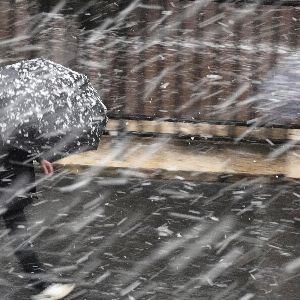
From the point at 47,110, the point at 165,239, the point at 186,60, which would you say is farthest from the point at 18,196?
the point at 186,60

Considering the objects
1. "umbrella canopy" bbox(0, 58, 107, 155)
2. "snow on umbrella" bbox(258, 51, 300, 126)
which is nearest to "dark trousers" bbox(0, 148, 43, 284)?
"umbrella canopy" bbox(0, 58, 107, 155)

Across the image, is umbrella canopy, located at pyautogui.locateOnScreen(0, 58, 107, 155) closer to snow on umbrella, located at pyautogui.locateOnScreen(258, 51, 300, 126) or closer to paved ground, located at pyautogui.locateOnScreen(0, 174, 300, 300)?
paved ground, located at pyautogui.locateOnScreen(0, 174, 300, 300)

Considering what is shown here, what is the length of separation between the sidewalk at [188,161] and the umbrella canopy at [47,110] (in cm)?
295

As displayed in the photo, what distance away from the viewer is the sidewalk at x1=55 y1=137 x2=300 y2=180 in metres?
7.82

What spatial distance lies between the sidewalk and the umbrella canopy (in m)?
2.95

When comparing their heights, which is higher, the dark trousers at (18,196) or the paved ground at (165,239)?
the dark trousers at (18,196)

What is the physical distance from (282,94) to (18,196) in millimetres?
4279

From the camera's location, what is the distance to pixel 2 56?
8.83 m

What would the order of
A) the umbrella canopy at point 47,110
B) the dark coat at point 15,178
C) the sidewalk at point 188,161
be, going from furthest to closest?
1. the sidewalk at point 188,161
2. the dark coat at point 15,178
3. the umbrella canopy at point 47,110

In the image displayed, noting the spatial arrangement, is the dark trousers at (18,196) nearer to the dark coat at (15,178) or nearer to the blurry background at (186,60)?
the dark coat at (15,178)

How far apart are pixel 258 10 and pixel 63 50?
2.06m

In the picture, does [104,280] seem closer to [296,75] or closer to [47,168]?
[47,168]

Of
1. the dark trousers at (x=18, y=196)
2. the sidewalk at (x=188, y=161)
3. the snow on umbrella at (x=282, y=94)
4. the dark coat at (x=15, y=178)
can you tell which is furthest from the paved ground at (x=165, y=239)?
the snow on umbrella at (x=282, y=94)

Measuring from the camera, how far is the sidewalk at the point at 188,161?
7.82 m
